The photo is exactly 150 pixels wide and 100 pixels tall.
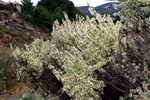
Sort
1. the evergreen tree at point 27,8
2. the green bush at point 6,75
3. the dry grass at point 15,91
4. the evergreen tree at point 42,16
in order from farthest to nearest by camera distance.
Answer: the evergreen tree at point 27,8
the evergreen tree at point 42,16
the green bush at point 6,75
the dry grass at point 15,91

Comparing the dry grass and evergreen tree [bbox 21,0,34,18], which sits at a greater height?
evergreen tree [bbox 21,0,34,18]

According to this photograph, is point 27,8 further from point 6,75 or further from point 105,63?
point 105,63

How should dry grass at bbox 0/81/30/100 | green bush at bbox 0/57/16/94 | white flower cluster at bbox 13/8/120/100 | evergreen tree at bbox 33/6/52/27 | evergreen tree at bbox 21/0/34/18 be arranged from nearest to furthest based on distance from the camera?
white flower cluster at bbox 13/8/120/100
dry grass at bbox 0/81/30/100
green bush at bbox 0/57/16/94
evergreen tree at bbox 33/6/52/27
evergreen tree at bbox 21/0/34/18

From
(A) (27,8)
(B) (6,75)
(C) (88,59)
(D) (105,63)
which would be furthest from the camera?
(A) (27,8)

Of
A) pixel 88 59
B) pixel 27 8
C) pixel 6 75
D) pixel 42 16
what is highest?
pixel 27 8

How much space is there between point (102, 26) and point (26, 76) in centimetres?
278

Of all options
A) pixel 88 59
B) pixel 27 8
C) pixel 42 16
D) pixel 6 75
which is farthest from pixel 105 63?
pixel 27 8

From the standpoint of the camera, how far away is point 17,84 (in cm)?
599

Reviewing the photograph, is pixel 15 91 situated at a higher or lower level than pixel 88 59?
lower

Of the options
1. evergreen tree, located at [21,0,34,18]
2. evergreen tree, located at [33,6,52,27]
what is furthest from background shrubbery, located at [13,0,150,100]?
evergreen tree, located at [21,0,34,18]

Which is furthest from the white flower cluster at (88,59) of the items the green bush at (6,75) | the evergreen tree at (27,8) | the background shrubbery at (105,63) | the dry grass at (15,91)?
the evergreen tree at (27,8)

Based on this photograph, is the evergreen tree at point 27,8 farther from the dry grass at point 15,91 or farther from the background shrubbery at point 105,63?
the background shrubbery at point 105,63

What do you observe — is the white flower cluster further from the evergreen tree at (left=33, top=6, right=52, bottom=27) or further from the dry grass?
the evergreen tree at (left=33, top=6, right=52, bottom=27)

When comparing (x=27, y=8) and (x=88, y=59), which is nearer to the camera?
(x=88, y=59)
